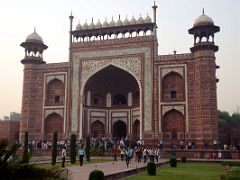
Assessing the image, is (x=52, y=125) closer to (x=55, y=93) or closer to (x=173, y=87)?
(x=55, y=93)

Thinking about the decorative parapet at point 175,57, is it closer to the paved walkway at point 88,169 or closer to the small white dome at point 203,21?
the small white dome at point 203,21

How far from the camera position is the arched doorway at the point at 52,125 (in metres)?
23.8

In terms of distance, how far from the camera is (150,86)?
2200 centimetres

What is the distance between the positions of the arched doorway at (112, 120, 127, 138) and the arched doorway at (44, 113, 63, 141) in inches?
161

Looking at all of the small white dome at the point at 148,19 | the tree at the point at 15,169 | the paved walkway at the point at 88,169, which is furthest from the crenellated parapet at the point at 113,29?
the tree at the point at 15,169

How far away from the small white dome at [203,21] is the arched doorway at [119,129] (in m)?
8.90

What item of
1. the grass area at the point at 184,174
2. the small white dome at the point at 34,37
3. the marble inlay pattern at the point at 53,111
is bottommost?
the grass area at the point at 184,174

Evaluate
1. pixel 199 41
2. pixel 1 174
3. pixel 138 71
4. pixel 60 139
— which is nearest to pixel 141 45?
pixel 138 71

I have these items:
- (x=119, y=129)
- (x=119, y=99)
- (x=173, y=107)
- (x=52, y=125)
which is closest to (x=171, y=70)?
(x=173, y=107)

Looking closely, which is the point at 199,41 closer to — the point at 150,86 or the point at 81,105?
the point at 150,86

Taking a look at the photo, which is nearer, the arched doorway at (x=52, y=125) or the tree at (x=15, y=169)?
the tree at (x=15, y=169)

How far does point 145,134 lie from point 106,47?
6.41m

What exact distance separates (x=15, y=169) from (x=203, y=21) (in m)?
20.2

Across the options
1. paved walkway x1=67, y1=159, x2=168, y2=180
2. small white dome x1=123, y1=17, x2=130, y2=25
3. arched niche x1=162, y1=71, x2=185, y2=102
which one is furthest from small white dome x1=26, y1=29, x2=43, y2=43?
paved walkway x1=67, y1=159, x2=168, y2=180
